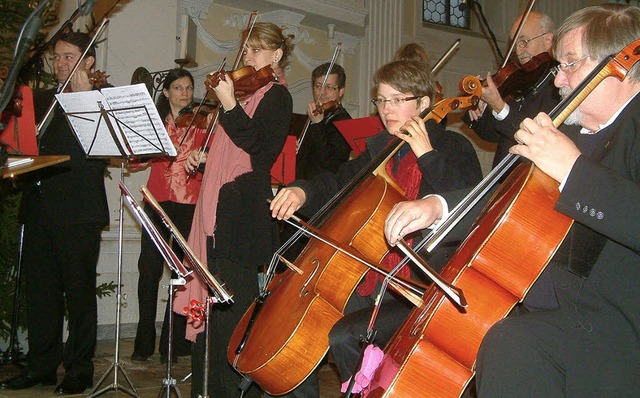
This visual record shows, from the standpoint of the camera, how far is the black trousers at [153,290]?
4.35 meters

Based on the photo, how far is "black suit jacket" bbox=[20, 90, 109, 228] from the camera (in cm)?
355

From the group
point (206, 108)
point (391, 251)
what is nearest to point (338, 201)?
point (391, 251)

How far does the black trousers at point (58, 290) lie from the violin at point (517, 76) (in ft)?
7.56

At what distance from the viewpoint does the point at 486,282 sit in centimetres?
177

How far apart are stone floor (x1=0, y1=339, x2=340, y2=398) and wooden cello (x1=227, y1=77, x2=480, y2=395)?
59cm

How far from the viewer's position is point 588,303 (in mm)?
1657

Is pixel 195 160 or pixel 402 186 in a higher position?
pixel 402 186

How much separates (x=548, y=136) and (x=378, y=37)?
5655 mm

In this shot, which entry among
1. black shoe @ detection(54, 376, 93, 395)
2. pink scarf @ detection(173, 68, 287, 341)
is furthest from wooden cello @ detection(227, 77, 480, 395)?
black shoe @ detection(54, 376, 93, 395)

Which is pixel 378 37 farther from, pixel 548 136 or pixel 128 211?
pixel 548 136

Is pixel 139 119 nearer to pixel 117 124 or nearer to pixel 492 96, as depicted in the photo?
pixel 117 124

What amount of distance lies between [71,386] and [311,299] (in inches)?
64.1

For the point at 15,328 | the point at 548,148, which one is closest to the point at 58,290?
the point at 15,328

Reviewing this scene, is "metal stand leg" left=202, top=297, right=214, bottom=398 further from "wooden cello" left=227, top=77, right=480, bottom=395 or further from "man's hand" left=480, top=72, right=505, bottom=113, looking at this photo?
"man's hand" left=480, top=72, right=505, bottom=113
